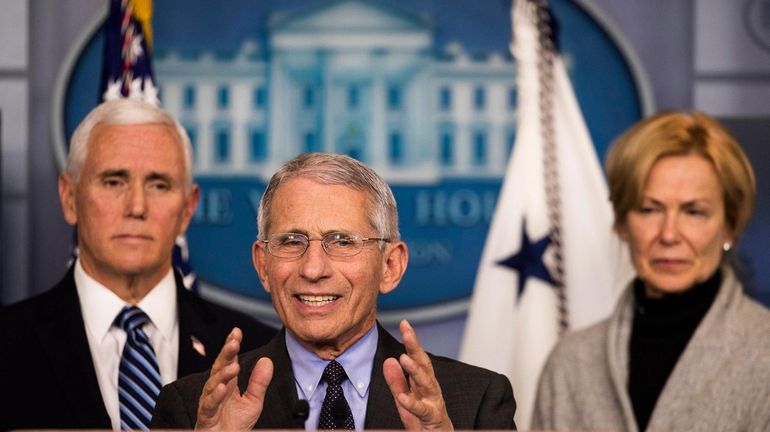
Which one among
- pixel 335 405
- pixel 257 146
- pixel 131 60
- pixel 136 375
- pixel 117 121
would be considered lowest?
pixel 136 375

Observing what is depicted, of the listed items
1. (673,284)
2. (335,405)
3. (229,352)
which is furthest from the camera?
(673,284)

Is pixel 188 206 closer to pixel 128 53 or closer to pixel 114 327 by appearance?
pixel 114 327

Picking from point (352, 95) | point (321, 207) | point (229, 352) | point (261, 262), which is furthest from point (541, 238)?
point (229, 352)

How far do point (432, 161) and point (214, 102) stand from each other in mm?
832

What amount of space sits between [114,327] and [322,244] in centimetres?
86

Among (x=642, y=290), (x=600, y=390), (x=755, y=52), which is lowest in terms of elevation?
(x=600, y=390)

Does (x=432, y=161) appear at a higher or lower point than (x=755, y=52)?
lower

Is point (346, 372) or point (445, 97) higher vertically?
point (445, 97)

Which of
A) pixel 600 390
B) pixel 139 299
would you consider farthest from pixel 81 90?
Answer: pixel 600 390

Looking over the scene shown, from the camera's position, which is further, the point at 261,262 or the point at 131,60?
A: the point at 131,60

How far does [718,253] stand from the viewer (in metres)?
3.30

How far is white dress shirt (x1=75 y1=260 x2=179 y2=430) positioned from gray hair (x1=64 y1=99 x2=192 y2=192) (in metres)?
0.27

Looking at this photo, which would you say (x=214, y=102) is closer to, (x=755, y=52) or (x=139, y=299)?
(x=139, y=299)

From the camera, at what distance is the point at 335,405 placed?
7.50 feet
